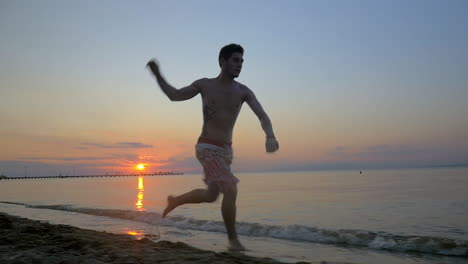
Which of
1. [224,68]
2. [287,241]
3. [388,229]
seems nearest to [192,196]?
[224,68]

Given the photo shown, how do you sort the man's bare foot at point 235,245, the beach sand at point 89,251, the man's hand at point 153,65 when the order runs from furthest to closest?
the man's bare foot at point 235,245
the man's hand at point 153,65
the beach sand at point 89,251

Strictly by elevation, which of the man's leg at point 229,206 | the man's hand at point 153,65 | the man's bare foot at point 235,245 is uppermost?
the man's hand at point 153,65

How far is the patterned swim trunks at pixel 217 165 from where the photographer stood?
4.37 metres

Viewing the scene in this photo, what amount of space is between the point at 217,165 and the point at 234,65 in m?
1.16

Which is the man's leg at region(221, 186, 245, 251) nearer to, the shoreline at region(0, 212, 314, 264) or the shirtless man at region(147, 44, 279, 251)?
the shirtless man at region(147, 44, 279, 251)

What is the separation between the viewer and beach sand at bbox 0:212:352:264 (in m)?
3.52

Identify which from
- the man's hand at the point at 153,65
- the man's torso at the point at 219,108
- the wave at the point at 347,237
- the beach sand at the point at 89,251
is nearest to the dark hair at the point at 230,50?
the man's torso at the point at 219,108

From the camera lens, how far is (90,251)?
13.1 ft

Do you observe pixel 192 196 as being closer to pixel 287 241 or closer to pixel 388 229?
pixel 287 241

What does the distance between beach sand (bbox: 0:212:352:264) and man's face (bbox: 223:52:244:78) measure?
6.57ft

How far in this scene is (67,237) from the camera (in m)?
4.90

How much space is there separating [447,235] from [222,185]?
507cm

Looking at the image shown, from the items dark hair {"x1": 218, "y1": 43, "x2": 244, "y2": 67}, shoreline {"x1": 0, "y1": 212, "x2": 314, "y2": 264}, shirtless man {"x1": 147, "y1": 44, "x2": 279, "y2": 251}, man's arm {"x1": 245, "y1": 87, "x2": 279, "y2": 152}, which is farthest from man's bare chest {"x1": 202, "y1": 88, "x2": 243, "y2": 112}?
shoreline {"x1": 0, "y1": 212, "x2": 314, "y2": 264}

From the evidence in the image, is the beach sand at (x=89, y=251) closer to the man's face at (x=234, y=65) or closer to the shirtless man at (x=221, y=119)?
the shirtless man at (x=221, y=119)
